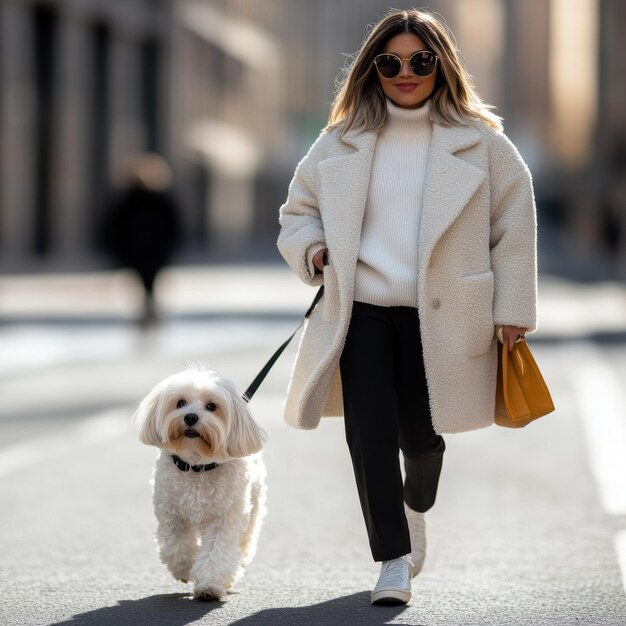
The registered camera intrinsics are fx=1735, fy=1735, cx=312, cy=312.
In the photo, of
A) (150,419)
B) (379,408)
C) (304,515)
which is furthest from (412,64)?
(304,515)

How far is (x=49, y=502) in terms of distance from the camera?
834cm

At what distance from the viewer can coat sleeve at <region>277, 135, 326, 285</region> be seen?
583 cm

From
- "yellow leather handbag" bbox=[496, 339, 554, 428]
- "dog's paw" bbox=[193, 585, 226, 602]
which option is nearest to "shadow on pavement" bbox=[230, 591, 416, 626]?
"dog's paw" bbox=[193, 585, 226, 602]

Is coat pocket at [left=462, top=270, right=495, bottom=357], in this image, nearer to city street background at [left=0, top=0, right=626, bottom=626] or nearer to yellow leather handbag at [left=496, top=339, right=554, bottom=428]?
yellow leather handbag at [left=496, top=339, right=554, bottom=428]

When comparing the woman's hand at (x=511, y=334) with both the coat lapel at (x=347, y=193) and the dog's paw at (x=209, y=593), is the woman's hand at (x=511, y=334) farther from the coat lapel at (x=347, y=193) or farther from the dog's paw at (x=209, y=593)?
the dog's paw at (x=209, y=593)

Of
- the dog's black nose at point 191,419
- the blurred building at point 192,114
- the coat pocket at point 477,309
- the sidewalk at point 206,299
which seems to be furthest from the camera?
the blurred building at point 192,114

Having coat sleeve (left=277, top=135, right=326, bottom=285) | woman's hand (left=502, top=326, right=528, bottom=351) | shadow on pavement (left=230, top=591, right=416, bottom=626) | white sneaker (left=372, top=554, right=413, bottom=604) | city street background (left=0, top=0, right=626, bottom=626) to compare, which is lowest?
city street background (left=0, top=0, right=626, bottom=626)

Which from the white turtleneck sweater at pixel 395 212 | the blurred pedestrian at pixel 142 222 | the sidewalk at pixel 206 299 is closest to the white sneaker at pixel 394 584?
the white turtleneck sweater at pixel 395 212

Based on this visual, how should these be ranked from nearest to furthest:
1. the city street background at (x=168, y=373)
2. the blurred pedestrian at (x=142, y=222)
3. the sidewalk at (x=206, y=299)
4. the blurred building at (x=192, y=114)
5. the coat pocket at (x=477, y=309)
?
1. the coat pocket at (x=477, y=309)
2. the city street background at (x=168, y=373)
3. the blurred pedestrian at (x=142, y=222)
4. the sidewalk at (x=206, y=299)
5. the blurred building at (x=192, y=114)

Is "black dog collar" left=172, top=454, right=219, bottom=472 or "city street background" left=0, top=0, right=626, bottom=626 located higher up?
"black dog collar" left=172, top=454, right=219, bottom=472

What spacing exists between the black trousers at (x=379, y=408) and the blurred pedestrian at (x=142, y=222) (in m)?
13.9

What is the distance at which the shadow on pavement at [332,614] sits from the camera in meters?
5.43

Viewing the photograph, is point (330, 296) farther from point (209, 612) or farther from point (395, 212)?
point (209, 612)

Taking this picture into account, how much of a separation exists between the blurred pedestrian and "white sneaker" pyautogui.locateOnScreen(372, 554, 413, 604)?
14.0 meters
